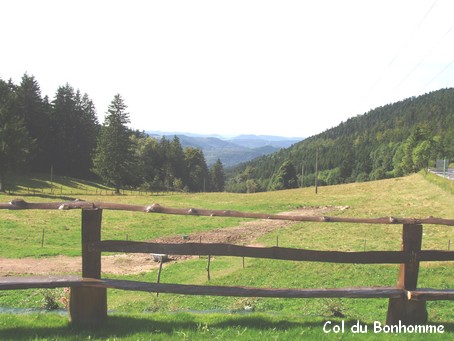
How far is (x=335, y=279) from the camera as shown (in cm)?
1977

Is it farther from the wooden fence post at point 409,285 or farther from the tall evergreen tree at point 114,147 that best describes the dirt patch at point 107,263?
the tall evergreen tree at point 114,147

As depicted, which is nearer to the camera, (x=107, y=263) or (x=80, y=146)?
(x=107, y=263)

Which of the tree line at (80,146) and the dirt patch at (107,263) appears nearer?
the dirt patch at (107,263)

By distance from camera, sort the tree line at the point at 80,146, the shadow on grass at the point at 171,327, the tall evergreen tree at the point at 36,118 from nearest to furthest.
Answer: the shadow on grass at the point at 171,327 → the tree line at the point at 80,146 → the tall evergreen tree at the point at 36,118

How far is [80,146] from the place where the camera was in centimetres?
10319

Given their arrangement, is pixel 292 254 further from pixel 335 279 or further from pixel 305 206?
pixel 305 206

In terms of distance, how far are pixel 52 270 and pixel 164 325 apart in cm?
1652

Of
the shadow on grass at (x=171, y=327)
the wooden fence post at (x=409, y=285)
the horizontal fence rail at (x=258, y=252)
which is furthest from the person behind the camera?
the wooden fence post at (x=409, y=285)

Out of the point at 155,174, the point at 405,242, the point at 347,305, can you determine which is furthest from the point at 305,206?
the point at 155,174

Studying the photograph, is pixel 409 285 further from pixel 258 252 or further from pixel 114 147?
pixel 114 147

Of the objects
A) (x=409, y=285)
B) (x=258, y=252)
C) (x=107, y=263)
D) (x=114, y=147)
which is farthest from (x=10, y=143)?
(x=409, y=285)

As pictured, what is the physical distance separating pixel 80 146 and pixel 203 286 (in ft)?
343

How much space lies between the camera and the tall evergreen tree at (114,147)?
72250mm

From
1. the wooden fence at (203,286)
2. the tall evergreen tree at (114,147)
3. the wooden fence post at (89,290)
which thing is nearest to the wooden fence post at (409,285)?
the wooden fence at (203,286)
